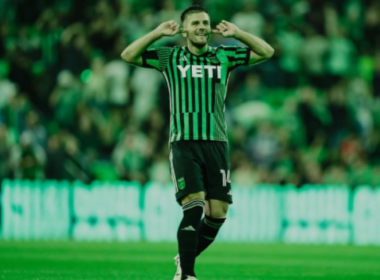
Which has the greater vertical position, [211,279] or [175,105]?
[175,105]

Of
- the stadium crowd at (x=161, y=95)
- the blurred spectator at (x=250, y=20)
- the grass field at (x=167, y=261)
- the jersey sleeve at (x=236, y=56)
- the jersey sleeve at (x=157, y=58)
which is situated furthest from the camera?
the blurred spectator at (x=250, y=20)

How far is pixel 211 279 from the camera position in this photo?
7914mm

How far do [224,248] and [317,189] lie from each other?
6.97ft

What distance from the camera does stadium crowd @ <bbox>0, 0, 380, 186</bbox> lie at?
574 inches

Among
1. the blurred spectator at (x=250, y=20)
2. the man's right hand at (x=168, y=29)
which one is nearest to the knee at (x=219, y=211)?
the man's right hand at (x=168, y=29)

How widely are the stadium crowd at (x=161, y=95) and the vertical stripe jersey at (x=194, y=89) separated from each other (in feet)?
23.6

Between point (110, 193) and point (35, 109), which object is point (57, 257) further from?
point (35, 109)

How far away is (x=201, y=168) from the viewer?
7086 millimetres

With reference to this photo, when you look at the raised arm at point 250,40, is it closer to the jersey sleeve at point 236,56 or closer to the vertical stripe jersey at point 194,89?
the jersey sleeve at point 236,56

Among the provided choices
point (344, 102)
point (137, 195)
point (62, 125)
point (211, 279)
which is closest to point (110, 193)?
point (137, 195)

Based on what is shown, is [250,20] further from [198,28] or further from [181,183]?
[181,183]

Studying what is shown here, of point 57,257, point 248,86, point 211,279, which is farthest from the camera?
point 248,86

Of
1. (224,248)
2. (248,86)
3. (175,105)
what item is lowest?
(224,248)

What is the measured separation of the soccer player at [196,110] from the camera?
6.94 metres
